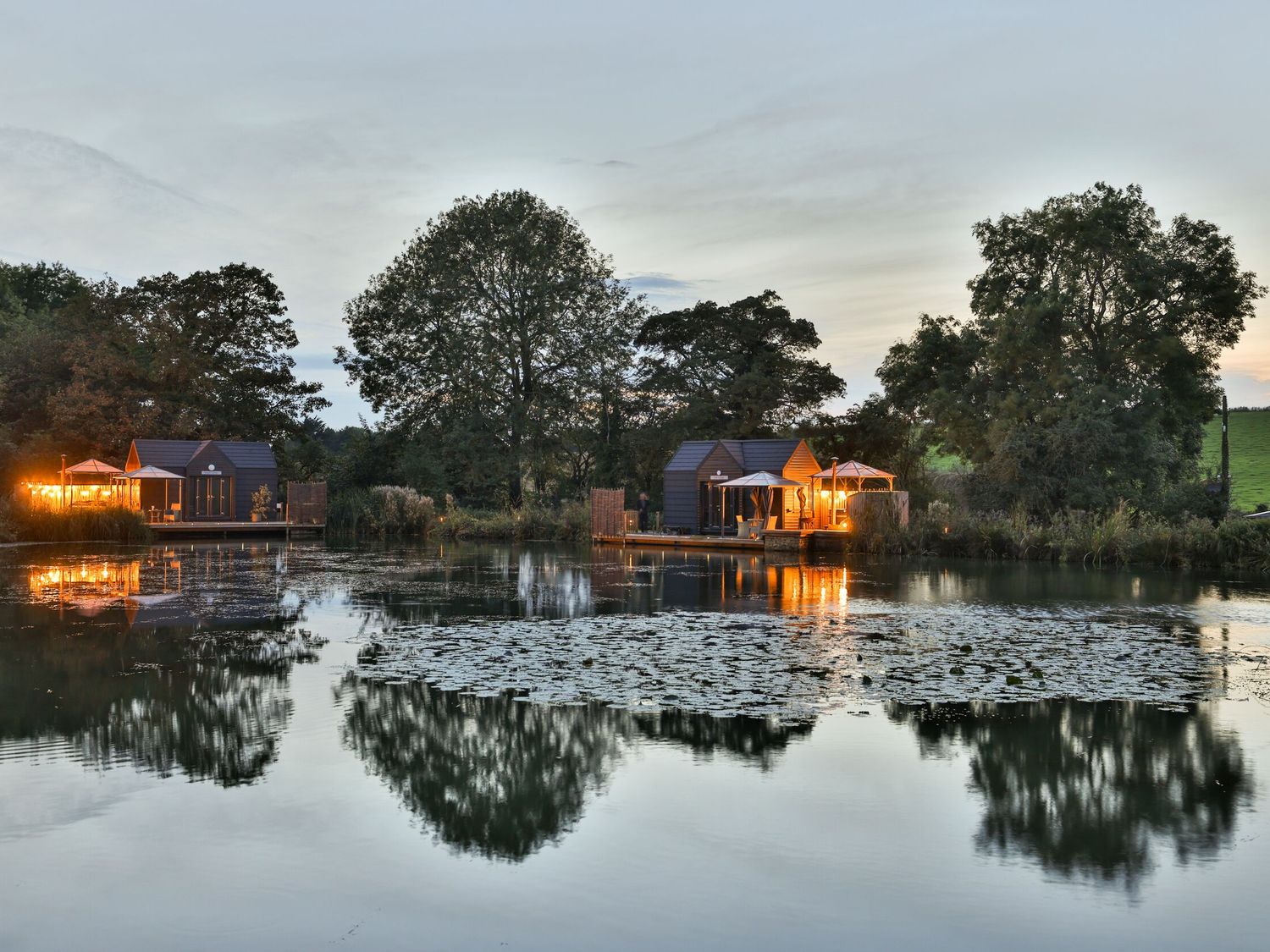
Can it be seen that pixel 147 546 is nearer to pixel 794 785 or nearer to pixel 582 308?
pixel 582 308

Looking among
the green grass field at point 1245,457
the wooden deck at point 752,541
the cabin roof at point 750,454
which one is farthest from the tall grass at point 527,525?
the green grass field at point 1245,457

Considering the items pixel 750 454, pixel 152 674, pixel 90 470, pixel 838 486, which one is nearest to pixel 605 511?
pixel 750 454

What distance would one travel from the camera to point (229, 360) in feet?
166

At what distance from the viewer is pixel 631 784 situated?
23.0ft

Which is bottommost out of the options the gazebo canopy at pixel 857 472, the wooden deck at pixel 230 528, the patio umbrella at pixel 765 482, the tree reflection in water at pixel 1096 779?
the tree reflection in water at pixel 1096 779

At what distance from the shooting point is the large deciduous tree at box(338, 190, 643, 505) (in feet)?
158

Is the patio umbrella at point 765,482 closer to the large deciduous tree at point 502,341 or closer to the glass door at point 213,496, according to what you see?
the large deciduous tree at point 502,341

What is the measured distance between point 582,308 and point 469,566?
997 inches

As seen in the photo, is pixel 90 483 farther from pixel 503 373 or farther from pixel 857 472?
pixel 857 472

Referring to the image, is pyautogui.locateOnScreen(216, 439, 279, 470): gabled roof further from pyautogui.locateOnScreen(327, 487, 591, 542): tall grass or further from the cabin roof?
the cabin roof

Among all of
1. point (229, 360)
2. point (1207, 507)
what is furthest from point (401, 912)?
point (229, 360)

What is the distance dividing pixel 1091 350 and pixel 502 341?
23.3 metres

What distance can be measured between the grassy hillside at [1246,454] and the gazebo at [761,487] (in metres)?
23.5

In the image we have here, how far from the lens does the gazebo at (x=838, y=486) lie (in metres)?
33.7
